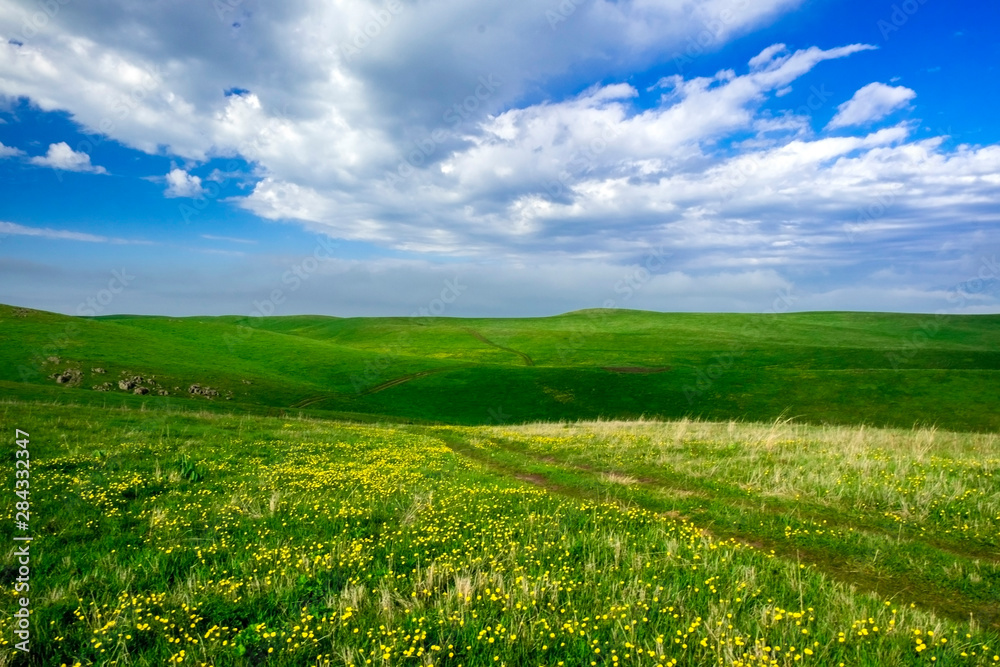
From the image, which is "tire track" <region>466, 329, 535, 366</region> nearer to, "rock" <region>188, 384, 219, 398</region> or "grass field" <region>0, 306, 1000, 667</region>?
"rock" <region>188, 384, 219, 398</region>

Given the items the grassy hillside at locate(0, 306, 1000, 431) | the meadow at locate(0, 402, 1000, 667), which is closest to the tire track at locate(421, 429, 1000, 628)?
the meadow at locate(0, 402, 1000, 667)

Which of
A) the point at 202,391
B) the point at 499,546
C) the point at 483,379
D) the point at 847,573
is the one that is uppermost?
the point at 499,546

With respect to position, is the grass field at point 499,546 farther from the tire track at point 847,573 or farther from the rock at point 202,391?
the rock at point 202,391

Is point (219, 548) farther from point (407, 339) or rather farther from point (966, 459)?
point (407, 339)

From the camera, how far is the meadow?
626cm

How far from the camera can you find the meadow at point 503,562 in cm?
626

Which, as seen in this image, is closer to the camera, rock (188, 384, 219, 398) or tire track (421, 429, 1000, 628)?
tire track (421, 429, 1000, 628)

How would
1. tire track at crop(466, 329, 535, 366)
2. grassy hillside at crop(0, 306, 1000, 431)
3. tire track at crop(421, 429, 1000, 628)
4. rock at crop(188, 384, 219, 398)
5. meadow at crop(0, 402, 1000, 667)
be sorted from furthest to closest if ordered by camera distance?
tire track at crop(466, 329, 535, 366)
rock at crop(188, 384, 219, 398)
grassy hillside at crop(0, 306, 1000, 431)
tire track at crop(421, 429, 1000, 628)
meadow at crop(0, 402, 1000, 667)

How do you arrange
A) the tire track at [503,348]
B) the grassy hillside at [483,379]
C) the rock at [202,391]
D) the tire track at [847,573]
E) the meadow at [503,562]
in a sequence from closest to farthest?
1. the meadow at [503,562]
2. the tire track at [847,573]
3. the grassy hillside at [483,379]
4. the rock at [202,391]
5. the tire track at [503,348]

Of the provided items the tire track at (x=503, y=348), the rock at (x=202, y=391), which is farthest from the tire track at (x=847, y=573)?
the tire track at (x=503, y=348)

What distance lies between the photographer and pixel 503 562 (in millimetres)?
→ 8930

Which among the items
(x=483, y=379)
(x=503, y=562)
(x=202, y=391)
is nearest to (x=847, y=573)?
(x=503, y=562)

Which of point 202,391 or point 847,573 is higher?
point 847,573

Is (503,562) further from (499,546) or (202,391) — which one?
(202,391)
